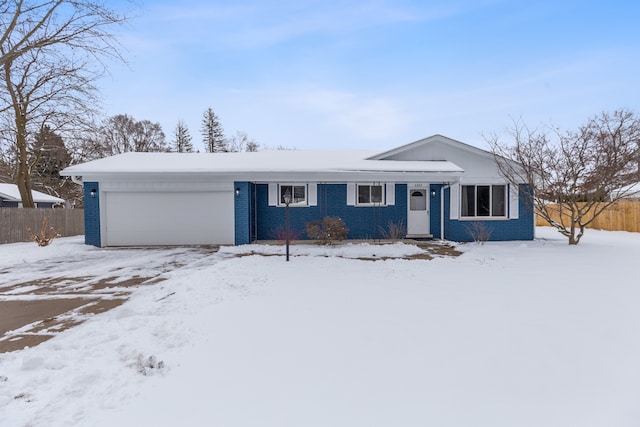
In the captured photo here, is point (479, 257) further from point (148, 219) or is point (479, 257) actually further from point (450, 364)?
point (148, 219)

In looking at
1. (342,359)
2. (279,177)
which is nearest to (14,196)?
(279,177)

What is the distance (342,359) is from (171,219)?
9.93m

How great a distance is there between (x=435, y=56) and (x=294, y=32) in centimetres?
591

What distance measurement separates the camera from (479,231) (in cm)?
1158

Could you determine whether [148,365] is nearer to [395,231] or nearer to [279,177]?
[279,177]

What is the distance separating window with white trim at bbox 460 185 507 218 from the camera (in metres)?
11.8

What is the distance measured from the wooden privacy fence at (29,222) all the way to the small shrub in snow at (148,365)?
1498 cm

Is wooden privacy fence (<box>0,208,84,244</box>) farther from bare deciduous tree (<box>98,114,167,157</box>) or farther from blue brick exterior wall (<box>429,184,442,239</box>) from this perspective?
blue brick exterior wall (<box>429,184,442,239</box>)

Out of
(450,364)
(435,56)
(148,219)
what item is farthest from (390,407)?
(435,56)

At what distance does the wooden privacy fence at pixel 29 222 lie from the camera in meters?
12.9

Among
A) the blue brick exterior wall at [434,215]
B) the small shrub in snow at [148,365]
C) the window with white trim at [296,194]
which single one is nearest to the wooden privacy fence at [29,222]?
the window with white trim at [296,194]

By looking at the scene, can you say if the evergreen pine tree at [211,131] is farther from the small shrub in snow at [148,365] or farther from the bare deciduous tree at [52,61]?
the small shrub in snow at [148,365]

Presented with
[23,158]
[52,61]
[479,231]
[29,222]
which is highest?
[52,61]

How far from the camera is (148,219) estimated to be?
11117mm
